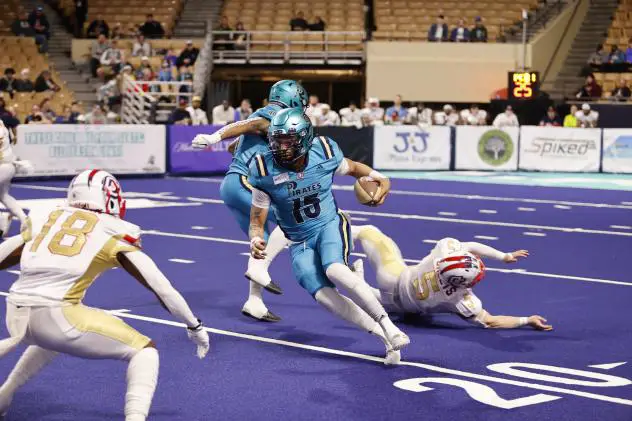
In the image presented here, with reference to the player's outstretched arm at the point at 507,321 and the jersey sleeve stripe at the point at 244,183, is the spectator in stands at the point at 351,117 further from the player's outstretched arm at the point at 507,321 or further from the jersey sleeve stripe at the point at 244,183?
the player's outstretched arm at the point at 507,321

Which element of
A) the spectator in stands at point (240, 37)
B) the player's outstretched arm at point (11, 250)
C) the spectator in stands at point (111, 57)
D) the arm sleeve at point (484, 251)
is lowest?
the arm sleeve at point (484, 251)

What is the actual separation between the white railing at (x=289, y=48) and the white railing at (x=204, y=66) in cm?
28

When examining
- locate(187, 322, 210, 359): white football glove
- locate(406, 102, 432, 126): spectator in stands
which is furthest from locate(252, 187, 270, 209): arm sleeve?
locate(406, 102, 432, 126): spectator in stands

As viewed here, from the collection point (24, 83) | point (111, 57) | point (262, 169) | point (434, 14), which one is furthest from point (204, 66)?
point (262, 169)

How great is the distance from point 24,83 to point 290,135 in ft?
74.0

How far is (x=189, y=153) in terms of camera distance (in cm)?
2431

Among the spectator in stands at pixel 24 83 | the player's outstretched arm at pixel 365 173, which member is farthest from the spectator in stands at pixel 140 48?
the player's outstretched arm at pixel 365 173

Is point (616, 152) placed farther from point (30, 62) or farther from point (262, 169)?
point (262, 169)

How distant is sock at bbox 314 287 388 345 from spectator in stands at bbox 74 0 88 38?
2840cm

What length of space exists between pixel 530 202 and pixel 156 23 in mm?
16861

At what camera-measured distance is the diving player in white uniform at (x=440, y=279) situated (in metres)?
8.37

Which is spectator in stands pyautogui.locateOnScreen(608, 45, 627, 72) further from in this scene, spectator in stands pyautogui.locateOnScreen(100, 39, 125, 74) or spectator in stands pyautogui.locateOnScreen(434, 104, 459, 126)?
spectator in stands pyautogui.locateOnScreen(100, 39, 125, 74)

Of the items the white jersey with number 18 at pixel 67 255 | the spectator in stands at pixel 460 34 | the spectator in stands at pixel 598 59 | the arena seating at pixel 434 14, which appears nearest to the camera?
the white jersey with number 18 at pixel 67 255

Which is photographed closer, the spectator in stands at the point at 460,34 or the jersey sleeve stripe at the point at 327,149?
the jersey sleeve stripe at the point at 327,149
